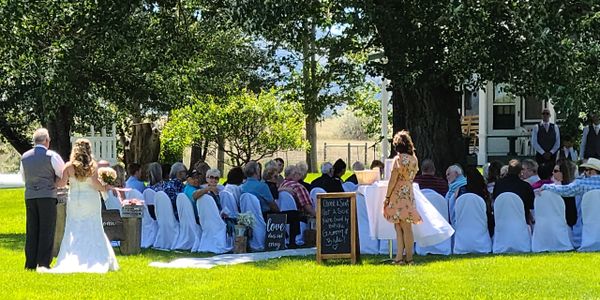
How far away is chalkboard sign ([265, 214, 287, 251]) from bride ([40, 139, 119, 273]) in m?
2.95

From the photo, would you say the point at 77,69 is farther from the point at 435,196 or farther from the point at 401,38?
the point at 435,196

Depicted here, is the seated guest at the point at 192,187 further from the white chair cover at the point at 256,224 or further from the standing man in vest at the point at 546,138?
the standing man in vest at the point at 546,138

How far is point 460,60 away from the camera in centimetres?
1447

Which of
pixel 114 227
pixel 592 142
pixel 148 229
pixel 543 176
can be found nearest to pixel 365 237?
pixel 543 176

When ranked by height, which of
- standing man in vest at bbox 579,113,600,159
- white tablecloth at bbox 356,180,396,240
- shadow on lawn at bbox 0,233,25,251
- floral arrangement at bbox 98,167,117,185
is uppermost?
standing man in vest at bbox 579,113,600,159

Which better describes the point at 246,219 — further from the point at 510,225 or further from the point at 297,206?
the point at 510,225

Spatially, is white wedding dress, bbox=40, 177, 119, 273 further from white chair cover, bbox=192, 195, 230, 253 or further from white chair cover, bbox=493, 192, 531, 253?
white chair cover, bbox=493, 192, 531, 253

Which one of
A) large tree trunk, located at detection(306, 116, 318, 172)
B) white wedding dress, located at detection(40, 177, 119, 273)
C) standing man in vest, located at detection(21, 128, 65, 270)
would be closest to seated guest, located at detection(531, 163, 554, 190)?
white wedding dress, located at detection(40, 177, 119, 273)

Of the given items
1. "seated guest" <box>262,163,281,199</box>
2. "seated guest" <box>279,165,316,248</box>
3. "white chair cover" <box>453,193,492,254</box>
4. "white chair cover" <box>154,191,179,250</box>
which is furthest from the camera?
"seated guest" <box>262,163,281,199</box>

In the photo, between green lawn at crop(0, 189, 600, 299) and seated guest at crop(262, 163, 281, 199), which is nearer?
green lawn at crop(0, 189, 600, 299)

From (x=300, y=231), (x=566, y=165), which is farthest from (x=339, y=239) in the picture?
(x=566, y=165)

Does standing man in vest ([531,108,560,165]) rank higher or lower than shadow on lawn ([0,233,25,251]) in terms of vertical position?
higher

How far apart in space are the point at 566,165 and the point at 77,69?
868cm

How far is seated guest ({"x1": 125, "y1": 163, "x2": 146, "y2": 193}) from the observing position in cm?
1496
